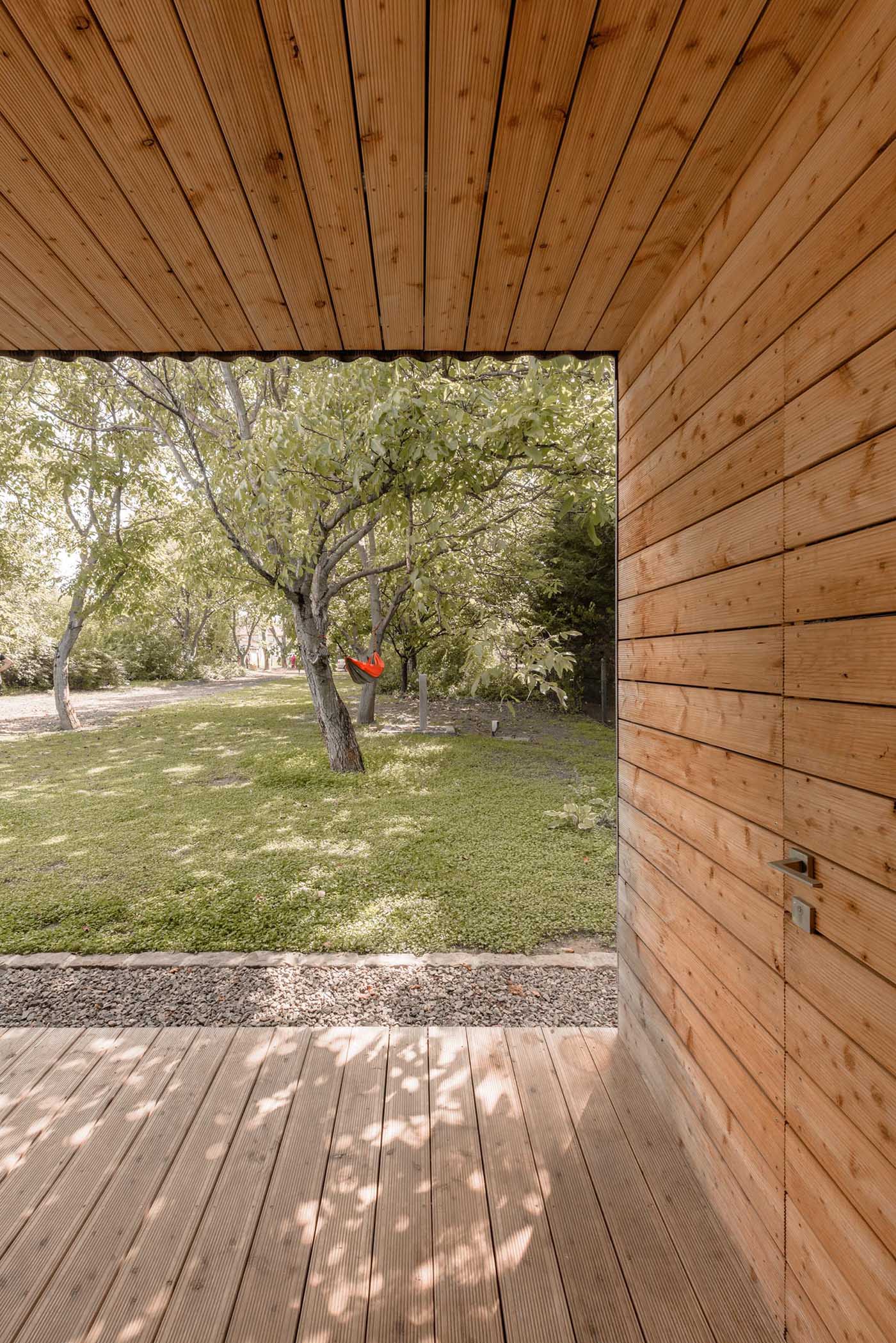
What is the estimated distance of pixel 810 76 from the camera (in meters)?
1.04

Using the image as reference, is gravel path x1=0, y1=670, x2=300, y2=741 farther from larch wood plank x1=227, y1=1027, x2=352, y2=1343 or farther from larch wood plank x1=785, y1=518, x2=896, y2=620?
larch wood plank x1=785, y1=518, x2=896, y2=620

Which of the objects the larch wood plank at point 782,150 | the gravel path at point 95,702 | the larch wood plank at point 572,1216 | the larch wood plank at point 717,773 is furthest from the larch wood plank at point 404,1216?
the gravel path at point 95,702

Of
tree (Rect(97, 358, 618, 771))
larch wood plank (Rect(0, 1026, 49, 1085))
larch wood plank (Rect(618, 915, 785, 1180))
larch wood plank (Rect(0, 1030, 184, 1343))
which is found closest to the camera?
larch wood plank (Rect(618, 915, 785, 1180))

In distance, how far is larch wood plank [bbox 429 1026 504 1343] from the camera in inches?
48.4

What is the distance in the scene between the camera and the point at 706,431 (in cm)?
144

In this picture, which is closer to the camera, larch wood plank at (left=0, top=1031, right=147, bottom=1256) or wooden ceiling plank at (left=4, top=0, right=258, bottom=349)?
wooden ceiling plank at (left=4, top=0, right=258, bottom=349)

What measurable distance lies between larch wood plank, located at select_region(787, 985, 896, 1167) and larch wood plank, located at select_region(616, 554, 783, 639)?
2.24 feet

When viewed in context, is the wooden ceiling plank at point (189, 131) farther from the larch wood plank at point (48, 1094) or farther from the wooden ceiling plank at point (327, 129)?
the larch wood plank at point (48, 1094)

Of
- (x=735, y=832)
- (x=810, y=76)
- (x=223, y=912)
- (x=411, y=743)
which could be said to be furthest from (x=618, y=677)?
(x=411, y=743)

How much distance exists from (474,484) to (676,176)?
8.89 ft

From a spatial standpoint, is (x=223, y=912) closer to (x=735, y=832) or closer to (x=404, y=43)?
(x=735, y=832)

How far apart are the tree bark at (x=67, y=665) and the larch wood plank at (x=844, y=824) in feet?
28.7

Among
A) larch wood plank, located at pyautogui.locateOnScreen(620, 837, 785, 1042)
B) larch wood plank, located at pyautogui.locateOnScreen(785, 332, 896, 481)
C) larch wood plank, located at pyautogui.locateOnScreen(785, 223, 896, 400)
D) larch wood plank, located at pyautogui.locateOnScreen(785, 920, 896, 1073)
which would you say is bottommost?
larch wood plank, located at pyautogui.locateOnScreen(620, 837, 785, 1042)

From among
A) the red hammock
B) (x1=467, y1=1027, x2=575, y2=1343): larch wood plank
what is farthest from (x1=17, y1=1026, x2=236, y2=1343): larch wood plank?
the red hammock
